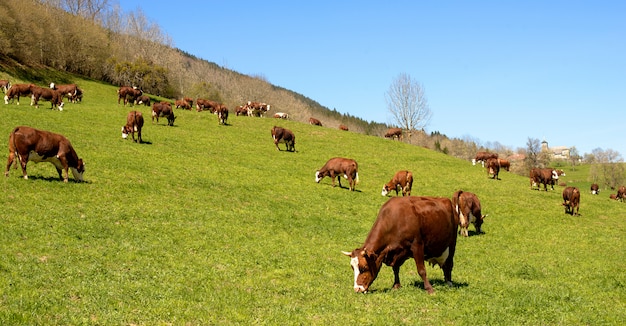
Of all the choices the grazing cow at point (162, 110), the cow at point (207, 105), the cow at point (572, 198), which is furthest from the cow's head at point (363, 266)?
the cow at point (207, 105)

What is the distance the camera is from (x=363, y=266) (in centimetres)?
1072

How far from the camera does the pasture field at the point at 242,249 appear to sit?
983cm

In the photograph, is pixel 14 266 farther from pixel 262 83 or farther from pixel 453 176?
pixel 262 83

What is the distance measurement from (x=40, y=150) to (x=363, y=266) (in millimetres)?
16845

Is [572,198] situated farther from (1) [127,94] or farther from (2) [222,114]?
(1) [127,94]

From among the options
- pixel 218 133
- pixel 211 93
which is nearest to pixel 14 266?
pixel 218 133

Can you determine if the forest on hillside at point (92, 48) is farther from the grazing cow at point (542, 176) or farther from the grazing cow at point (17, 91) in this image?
the grazing cow at point (542, 176)

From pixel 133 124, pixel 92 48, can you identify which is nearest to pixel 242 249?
pixel 133 124

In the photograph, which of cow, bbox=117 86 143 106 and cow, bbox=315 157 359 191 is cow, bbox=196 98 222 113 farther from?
cow, bbox=315 157 359 191

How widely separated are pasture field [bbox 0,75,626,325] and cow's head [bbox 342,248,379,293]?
0.36m

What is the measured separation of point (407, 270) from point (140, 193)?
43.9 feet

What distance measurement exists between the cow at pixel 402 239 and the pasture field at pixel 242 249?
0.70 metres

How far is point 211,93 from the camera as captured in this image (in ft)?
344

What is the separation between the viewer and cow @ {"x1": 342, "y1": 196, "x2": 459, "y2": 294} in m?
10.9
